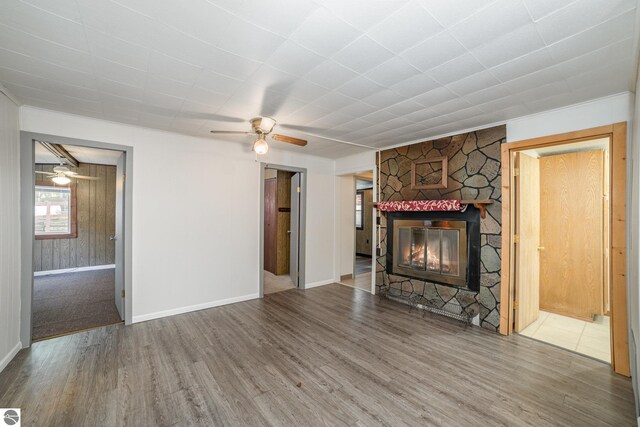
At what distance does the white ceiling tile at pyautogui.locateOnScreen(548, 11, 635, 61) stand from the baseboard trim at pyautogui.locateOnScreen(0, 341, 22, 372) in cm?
496

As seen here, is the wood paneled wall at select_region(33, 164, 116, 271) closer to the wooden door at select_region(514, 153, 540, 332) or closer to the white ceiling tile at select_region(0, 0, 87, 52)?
the white ceiling tile at select_region(0, 0, 87, 52)

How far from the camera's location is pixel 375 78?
2.17 meters

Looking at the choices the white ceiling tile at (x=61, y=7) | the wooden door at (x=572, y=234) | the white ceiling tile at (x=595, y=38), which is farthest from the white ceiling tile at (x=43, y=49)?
the wooden door at (x=572, y=234)

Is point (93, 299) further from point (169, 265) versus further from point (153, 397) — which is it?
point (153, 397)

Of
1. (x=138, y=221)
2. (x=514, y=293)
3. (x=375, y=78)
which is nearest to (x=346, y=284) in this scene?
(x=514, y=293)

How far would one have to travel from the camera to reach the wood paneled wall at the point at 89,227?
601 cm

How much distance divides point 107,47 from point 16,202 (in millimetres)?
2048

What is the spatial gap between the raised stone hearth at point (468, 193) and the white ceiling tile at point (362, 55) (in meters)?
2.10

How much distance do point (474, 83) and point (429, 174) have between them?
171 cm

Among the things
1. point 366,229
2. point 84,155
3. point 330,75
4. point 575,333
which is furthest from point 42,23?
point 366,229

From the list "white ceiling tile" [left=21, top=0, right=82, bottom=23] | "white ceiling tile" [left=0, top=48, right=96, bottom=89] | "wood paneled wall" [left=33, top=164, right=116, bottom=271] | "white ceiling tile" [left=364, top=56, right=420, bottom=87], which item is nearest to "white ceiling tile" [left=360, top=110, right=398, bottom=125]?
"white ceiling tile" [left=364, top=56, right=420, bottom=87]

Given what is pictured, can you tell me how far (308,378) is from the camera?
2254 mm

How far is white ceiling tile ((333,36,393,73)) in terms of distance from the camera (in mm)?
1739

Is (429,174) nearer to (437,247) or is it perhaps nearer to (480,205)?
(480,205)
